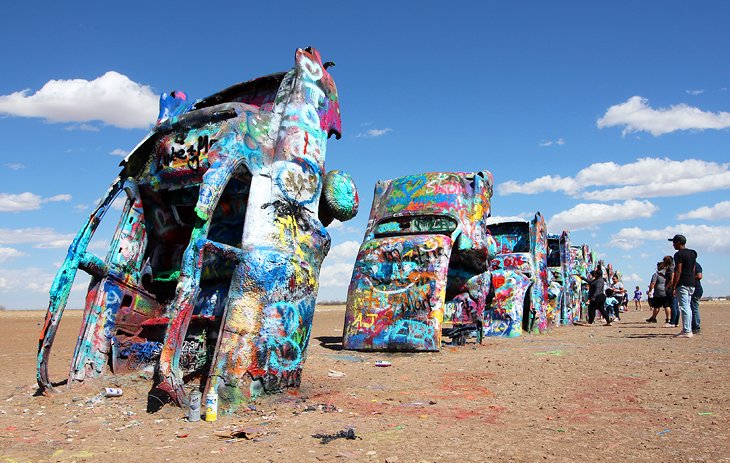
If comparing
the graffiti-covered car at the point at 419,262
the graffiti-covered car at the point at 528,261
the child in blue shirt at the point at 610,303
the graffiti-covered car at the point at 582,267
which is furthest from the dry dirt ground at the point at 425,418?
the graffiti-covered car at the point at 582,267

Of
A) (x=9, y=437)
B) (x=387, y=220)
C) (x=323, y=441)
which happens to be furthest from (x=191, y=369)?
(x=387, y=220)

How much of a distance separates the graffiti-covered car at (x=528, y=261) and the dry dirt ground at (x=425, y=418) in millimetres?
5858

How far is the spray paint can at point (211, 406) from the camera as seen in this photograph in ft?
15.6

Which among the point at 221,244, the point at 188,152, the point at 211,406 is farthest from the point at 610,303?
the point at 211,406

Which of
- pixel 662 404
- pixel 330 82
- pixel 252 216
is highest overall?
pixel 330 82

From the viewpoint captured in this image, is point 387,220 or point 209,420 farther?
point 387,220

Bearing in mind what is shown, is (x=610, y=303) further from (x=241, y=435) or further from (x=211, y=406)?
(x=241, y=435)

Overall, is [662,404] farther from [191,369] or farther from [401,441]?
[191,369]

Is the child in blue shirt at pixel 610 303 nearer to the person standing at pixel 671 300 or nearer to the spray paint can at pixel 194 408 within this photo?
the person standing at pixel 671 300

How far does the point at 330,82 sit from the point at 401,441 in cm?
425

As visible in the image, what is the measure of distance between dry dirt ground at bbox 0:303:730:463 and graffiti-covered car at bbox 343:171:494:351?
61.1 inches

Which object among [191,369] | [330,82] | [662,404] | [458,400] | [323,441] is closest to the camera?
[323,441]

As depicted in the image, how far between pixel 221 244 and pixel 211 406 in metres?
1.42

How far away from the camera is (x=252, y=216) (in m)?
5.59
